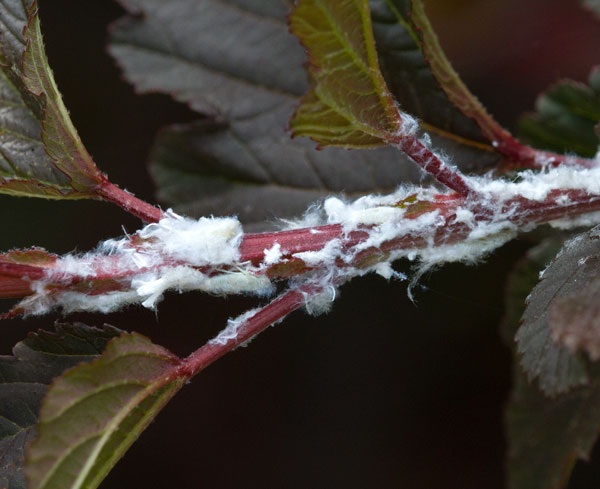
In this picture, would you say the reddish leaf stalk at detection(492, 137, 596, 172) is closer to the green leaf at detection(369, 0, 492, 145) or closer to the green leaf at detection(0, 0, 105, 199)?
the green leaf at detection(369, 0, 492, 145)

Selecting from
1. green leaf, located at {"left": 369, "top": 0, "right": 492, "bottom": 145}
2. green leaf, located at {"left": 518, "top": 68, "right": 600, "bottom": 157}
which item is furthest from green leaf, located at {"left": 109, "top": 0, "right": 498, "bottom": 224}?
green leaf, located at {"left": 518, "top": 68, "right": 600, "bottom": 157}

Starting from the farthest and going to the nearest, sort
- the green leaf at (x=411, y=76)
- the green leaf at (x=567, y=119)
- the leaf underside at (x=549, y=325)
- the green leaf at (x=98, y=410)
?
the green leaf at (x=567, y=119) → the green leaf at (x=411, y=76) → the leaf underside at (x=549, y=325) → the green leaf at (x=98, y=410)

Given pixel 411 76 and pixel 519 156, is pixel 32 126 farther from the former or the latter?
pixel 519 156

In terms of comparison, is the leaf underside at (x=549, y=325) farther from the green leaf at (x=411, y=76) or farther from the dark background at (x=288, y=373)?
the dark background at (x=288, y=373)

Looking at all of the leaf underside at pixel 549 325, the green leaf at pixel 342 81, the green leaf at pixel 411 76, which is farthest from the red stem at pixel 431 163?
the green leaf at pixel 411 76

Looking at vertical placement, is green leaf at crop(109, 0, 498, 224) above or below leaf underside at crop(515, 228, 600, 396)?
above

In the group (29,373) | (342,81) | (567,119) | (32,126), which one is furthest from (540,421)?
(32,126)
